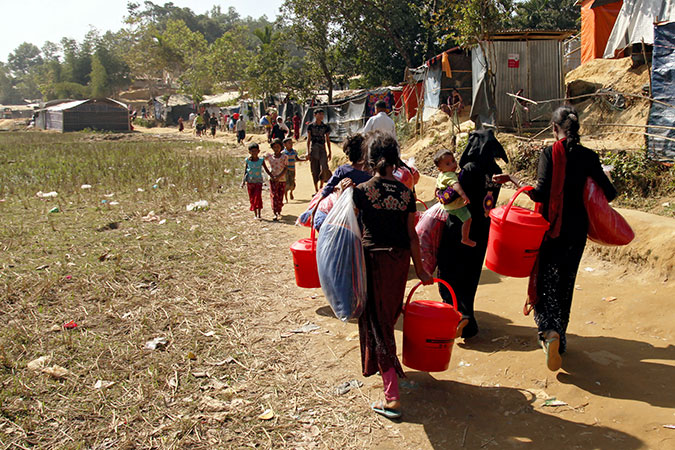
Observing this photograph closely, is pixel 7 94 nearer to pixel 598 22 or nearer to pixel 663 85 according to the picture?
pixel 598 22

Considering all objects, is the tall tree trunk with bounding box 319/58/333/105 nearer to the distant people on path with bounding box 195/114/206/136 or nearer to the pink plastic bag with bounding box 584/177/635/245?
the distant people on path with bounding box 195/114/206/136

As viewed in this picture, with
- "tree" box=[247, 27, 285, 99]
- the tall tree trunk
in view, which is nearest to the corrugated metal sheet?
the tall tree trunk

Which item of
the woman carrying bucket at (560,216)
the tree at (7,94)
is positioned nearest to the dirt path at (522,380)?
the woman carrying bucket at (560,216)

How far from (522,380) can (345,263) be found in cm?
152

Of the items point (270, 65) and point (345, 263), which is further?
point (270, 65)

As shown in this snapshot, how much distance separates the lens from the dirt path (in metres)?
2.88

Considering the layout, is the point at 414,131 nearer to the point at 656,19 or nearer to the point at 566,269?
the point at 656,19

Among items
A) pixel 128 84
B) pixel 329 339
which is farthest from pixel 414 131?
pixel 128 84

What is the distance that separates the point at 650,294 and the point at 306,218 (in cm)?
300

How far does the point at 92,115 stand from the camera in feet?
130

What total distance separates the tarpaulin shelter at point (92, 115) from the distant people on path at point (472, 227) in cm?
4085

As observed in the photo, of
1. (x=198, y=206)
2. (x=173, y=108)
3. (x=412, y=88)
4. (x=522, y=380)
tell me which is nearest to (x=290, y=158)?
(x=198, y=206)

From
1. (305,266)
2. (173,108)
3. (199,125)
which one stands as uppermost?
(173,108)

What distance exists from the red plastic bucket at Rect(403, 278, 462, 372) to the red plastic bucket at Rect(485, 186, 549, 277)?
2.23ft
